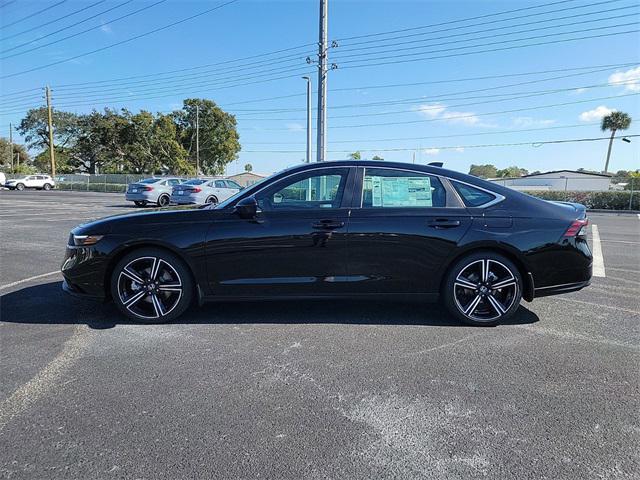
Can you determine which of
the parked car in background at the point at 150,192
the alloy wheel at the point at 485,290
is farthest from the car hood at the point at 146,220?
the parked car in background at the point at 150,192

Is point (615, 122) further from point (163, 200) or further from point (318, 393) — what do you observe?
point (318, 393)

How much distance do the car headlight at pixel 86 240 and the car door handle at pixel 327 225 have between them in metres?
2.05

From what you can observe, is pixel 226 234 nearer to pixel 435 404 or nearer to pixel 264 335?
pixel 264 335

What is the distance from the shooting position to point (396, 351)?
3637 millimetres

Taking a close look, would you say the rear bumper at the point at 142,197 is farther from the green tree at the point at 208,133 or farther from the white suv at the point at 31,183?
the green tree at the point at 208,133

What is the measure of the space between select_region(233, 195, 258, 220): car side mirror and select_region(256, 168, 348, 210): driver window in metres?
0.13

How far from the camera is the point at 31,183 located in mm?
44562

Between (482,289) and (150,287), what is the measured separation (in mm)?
3187

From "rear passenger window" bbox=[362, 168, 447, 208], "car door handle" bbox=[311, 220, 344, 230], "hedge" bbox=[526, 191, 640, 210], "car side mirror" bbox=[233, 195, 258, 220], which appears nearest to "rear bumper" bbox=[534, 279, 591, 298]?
"rear passenger window" bbox=[362, 168, 447, 208]

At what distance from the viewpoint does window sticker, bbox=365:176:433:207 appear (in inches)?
168

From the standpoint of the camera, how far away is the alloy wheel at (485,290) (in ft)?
13.9

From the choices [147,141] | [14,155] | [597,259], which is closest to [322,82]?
[597,259]

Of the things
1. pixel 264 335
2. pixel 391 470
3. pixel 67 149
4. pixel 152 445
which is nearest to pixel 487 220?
pixel 264 335

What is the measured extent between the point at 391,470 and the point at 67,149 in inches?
3434
